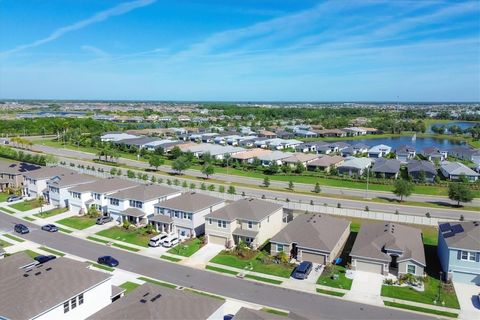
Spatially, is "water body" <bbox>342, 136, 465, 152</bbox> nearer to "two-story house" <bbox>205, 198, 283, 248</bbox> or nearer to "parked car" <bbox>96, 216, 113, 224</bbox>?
"two-story house" <bbox>205, 198, 283, 248</bbox>

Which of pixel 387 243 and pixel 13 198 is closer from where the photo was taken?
pixel 387 243

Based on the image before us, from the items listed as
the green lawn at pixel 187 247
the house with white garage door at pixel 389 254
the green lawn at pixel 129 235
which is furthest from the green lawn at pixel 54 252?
the house with white garage door at pixel 389 254

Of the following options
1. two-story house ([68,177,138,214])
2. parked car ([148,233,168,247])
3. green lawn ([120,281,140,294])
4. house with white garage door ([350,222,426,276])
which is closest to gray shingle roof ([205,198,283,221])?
parked car ([148,233,168,247])

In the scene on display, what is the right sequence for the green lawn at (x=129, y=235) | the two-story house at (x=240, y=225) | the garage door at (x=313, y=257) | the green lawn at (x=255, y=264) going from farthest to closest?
1. the green lawn at (x=129, y=235)
2. the two-story house at (x=240, y=225)
3. the garage door at (x=313, y=257)
4. the green lawn at (x=255, y=264)

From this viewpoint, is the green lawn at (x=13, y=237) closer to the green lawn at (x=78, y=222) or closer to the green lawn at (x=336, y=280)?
the green lawn at (x=78, y=222)

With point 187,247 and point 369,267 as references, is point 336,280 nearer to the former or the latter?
point 369,267

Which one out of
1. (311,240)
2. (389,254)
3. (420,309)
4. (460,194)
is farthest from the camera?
(460,194)

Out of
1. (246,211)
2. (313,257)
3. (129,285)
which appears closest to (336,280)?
(313,257)
